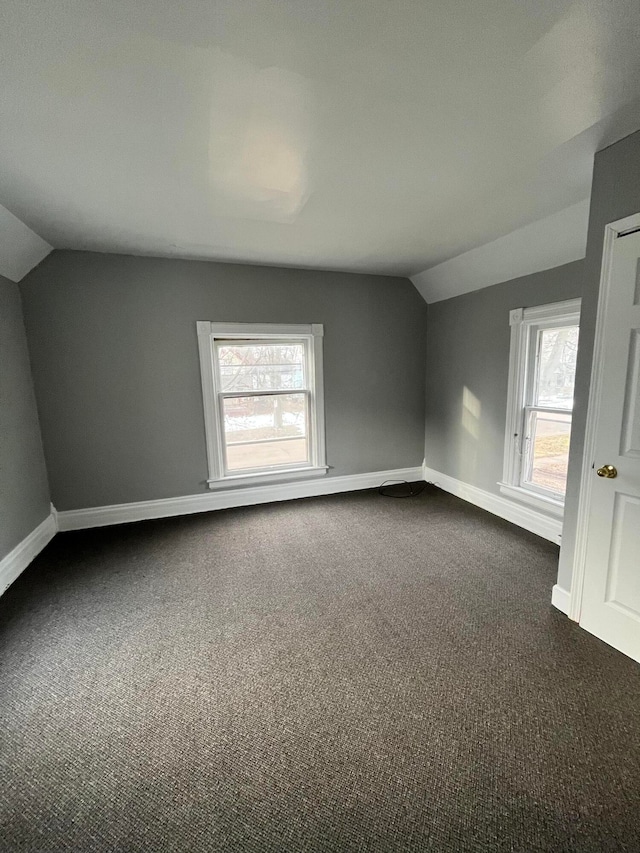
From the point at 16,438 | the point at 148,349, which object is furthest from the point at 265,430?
the point at 16,438

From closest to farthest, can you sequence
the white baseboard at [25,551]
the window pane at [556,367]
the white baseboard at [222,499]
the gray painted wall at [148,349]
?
the white baseboard at [25,551], the window pane at [556,367], the gray painted wall at [148,349], the white baseboard at [222,499]

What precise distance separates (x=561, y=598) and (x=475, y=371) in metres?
2.16

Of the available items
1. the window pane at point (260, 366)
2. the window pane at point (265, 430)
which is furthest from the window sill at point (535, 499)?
the window pane at point (260, 366)

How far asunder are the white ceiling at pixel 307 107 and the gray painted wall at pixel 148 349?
0.82 metres

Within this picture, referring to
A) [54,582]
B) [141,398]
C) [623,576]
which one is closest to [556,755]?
[623,576]

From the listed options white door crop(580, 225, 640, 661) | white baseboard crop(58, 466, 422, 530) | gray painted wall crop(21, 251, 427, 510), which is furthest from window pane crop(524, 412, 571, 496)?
gray painted wall crop(21, 251, 427, 510)

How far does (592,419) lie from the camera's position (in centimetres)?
183

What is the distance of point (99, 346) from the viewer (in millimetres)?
3184

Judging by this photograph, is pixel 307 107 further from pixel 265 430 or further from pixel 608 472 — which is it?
pixel 265 430

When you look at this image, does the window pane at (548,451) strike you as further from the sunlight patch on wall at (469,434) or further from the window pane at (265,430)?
the window pane at (265,430)

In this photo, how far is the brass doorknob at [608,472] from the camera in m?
1.75

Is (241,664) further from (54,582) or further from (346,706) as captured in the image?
(54,582)

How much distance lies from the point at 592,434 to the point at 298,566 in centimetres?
201

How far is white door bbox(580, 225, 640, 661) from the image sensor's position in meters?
1.66
